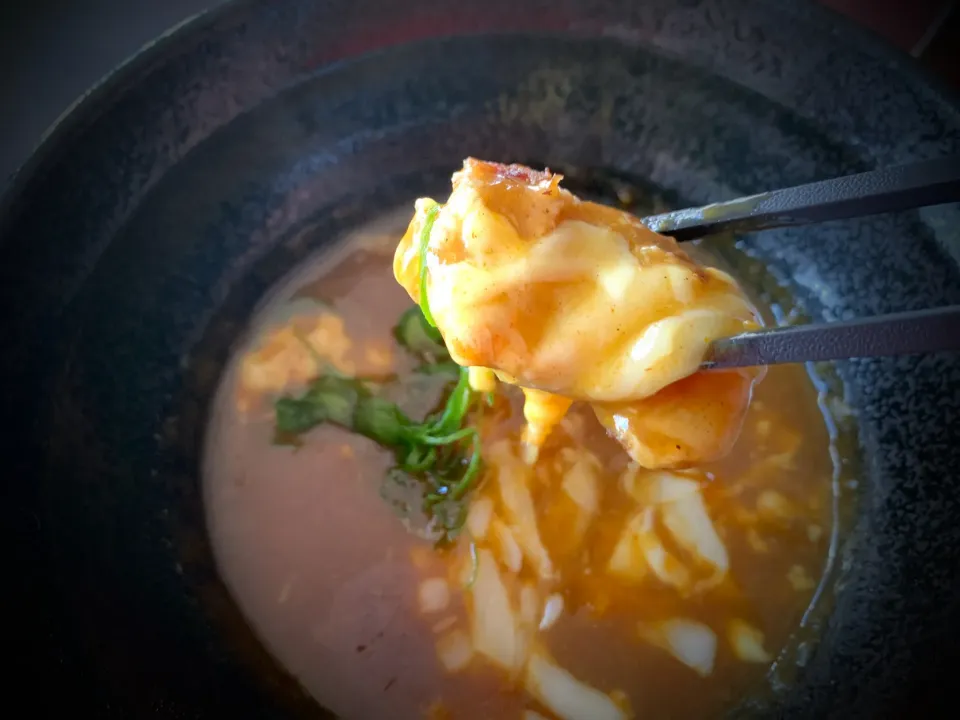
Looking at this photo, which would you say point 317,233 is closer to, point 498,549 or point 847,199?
point 498,549

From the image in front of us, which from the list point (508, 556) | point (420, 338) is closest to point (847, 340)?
point (508, 556)

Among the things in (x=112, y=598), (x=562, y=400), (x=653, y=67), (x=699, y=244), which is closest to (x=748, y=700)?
(x=562, y=400)

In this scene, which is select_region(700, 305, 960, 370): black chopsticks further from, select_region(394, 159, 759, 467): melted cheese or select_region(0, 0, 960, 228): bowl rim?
select_region(0, 0, 960, 228): bowl rim

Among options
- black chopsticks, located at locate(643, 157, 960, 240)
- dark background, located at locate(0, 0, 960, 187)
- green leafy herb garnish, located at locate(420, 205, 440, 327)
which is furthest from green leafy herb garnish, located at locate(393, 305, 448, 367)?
dark background, located at locate(0, 0, 960, 187)

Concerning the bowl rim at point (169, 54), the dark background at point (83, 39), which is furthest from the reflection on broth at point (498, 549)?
the dark background at point (83, 39)

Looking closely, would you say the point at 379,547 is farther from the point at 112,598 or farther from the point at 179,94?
the point at 179,94

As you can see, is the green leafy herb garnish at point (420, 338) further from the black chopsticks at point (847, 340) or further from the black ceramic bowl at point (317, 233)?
the black chopsticks at point (847, 340)
